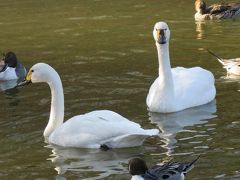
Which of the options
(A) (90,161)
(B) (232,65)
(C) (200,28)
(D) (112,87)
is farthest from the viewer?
(C) (200,28)

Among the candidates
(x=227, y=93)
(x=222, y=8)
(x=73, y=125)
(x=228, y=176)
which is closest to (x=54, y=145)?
(x=73, y=125)

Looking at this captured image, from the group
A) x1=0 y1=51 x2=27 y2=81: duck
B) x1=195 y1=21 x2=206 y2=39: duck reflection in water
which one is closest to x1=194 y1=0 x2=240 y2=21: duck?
x1=195 y1=21 x2=206 y2=39: duck reflection in water

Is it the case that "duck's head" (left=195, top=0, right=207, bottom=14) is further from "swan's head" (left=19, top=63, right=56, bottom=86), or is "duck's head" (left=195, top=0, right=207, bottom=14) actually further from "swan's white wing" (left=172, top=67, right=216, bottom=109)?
"swan's head" (left=19, top=63, right=56, bottom=86)

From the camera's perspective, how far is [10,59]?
53.3 ft

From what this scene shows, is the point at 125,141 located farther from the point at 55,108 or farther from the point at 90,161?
the point at 55,108

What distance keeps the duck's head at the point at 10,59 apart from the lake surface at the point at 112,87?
1.75ft

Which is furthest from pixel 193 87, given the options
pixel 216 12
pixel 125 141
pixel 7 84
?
pixel 216 12

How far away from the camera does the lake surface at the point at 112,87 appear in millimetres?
Result: 9344

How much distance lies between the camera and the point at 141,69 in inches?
587

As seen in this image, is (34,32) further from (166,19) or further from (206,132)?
(206,132)

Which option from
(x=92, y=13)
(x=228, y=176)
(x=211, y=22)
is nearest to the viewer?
(x=228, y=176)

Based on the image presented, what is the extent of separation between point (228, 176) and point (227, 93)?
468 cm

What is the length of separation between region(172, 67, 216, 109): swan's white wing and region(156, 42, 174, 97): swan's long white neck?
213 millimetres

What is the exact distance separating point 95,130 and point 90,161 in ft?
1.86
